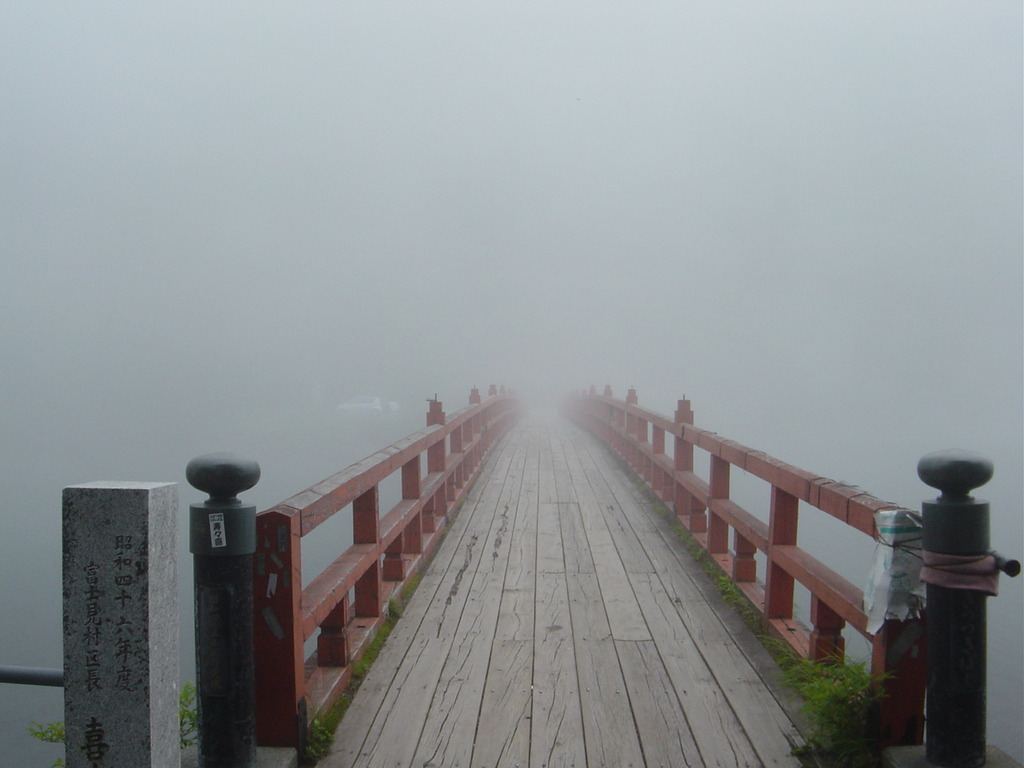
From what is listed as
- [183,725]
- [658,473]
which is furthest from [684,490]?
[183,725]

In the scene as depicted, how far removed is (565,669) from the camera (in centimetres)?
331

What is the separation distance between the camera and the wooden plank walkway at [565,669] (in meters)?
2.63

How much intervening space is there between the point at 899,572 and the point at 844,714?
0.55m

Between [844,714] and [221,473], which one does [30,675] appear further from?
[844,714]

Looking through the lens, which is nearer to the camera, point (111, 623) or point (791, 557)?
point (111, 623)

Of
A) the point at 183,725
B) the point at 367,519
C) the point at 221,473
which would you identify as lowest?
the point at 183,725

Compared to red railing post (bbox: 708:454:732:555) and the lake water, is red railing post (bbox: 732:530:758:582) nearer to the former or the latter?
red railing post (bbox: 708:454:732:555)

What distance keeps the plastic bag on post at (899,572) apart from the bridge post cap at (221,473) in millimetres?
1949

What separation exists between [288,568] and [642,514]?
487cm

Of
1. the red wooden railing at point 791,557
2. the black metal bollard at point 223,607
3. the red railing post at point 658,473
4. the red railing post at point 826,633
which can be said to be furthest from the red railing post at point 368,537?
the red railing post at point 658,473

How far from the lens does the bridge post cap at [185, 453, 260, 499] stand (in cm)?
214

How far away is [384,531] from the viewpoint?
12.6 feet

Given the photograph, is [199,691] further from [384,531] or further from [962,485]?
[962,485]

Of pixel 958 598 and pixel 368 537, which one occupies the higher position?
pixel 958 598
